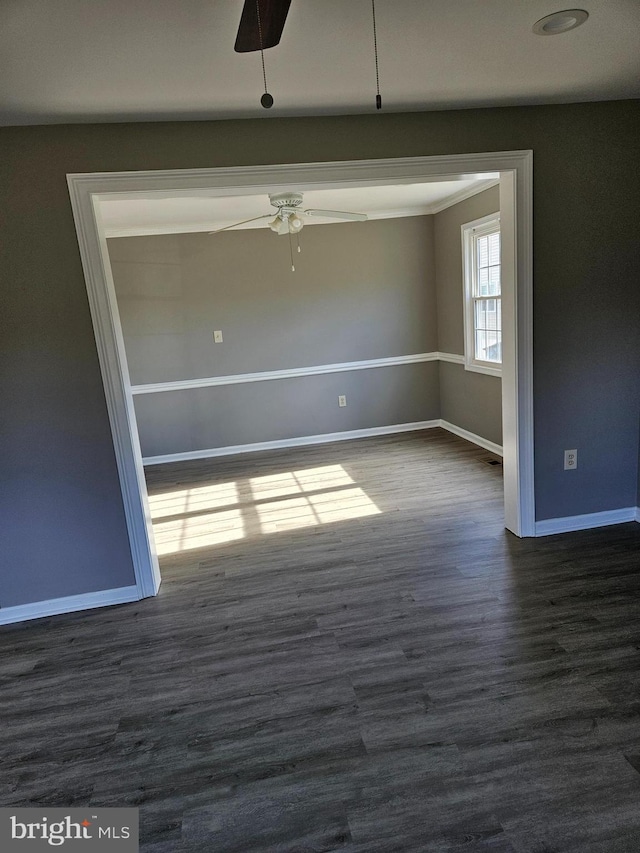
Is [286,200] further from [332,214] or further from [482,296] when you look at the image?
[482,296]

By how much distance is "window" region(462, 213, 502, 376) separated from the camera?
4512 mm

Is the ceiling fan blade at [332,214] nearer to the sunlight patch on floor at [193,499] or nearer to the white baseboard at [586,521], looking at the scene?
the sunlight patch on floor at [193,499]

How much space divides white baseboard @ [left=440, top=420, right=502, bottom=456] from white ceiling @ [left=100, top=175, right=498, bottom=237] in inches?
89.7

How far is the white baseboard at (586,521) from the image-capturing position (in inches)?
124

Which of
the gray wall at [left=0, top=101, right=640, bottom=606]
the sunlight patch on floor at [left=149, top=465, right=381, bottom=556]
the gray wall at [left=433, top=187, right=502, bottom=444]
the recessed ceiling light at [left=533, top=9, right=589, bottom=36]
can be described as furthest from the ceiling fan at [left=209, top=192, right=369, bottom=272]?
the sunlight patch on floor at [left=149, top=465, right=381, bottom=556]

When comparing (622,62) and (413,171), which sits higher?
(622,62)

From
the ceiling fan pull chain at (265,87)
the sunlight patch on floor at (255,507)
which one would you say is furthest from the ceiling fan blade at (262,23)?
the sunlight patch on floor at (255,507)

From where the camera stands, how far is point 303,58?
1.95m

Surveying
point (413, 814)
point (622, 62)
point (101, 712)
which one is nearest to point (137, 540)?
point (101, 712)

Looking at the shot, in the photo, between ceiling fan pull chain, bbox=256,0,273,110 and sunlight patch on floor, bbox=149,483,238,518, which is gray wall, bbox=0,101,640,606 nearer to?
ceiling fan pull chain, bbox=256,0,273,110

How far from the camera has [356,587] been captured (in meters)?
2.75

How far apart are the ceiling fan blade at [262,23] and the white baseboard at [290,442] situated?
4.38 metres

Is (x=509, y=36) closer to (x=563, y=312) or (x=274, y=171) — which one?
(x=274, y=171)

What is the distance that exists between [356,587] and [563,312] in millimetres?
1959
